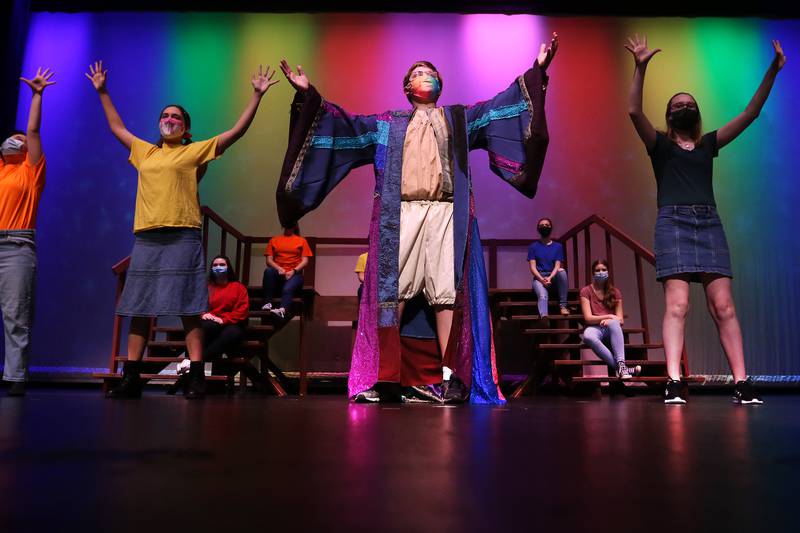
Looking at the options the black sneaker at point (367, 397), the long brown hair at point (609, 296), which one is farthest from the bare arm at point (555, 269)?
the black sneaker at point (367, 397)

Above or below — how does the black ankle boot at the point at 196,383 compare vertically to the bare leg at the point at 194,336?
below

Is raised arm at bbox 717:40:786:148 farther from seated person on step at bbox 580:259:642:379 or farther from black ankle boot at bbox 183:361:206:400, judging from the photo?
black ankle boot at bbox 183:361:206:400

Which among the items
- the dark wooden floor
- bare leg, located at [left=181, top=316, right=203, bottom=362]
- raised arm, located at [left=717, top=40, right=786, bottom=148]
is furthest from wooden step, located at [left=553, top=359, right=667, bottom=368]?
the dark wooden floor

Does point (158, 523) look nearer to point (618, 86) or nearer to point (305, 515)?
point (305, 515)

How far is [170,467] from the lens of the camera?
0.90 meters

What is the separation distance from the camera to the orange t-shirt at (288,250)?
19.7 feet

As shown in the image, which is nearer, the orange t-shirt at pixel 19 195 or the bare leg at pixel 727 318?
the bare leg at pixel 727 318

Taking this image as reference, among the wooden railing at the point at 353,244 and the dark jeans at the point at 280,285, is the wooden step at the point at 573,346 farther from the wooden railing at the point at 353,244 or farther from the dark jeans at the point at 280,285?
the dark jeans at the point at 280,285

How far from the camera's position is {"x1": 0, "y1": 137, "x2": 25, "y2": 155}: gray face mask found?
364 centimetres

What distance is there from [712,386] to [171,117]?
5.52m

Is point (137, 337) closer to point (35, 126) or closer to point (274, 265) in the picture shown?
point (35, 126)

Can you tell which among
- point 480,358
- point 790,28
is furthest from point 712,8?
point 480,358

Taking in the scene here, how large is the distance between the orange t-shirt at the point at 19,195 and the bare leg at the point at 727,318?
3358 millimetres

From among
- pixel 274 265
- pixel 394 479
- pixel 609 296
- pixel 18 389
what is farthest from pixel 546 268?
pixel 394 479
